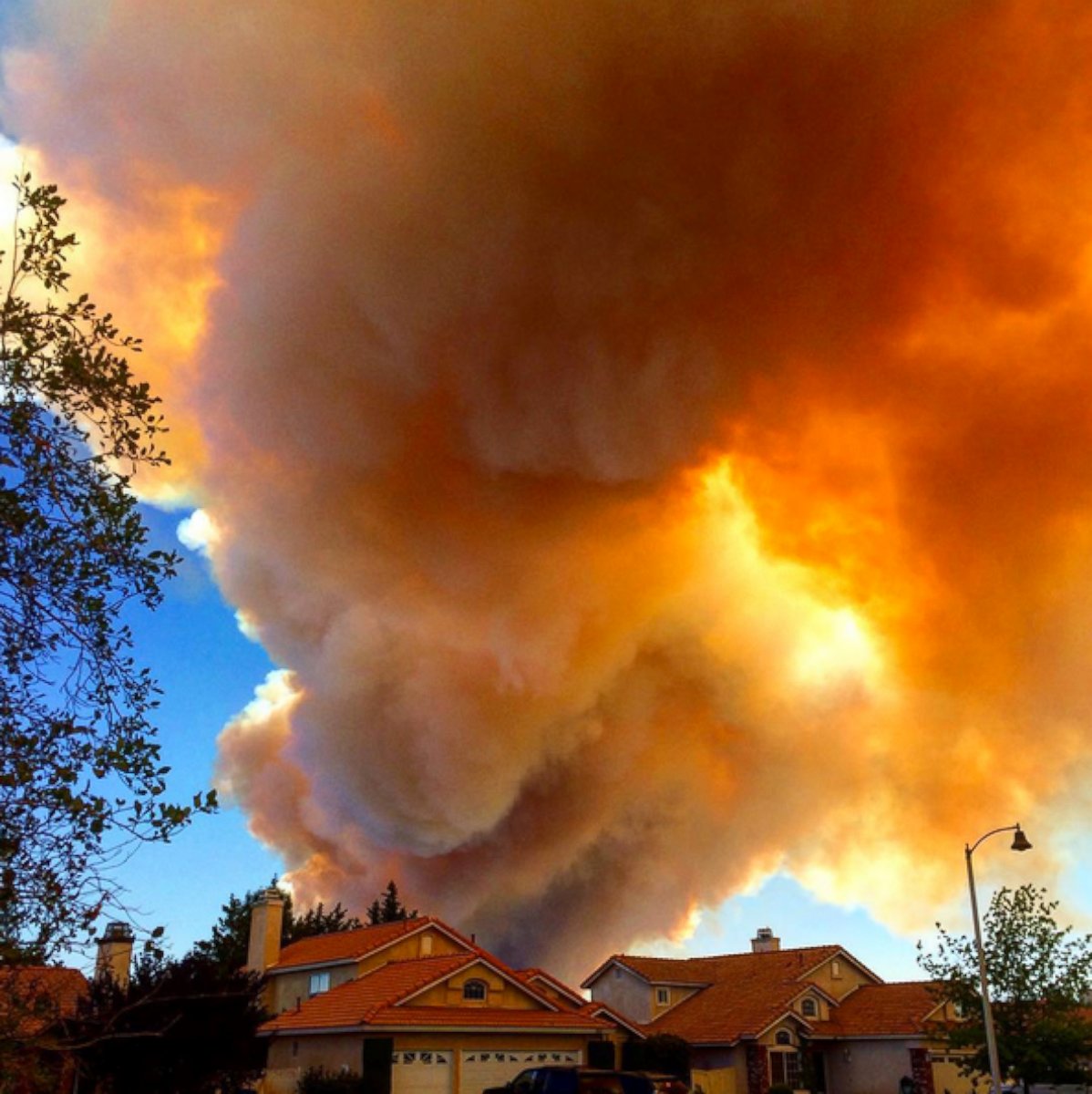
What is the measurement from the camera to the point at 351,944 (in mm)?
42531

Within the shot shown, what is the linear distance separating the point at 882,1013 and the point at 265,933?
88.2 feet

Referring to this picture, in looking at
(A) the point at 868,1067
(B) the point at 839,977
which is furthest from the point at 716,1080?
(B) the point at 839,977

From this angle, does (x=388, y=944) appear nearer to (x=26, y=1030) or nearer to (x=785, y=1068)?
(x=785, y=1068)

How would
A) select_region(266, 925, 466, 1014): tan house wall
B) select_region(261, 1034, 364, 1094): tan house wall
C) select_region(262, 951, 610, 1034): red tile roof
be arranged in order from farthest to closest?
select_region(266, 925, 466, 1014): tan house wall < select_region(262, 951, 610, 1034): red tile roof < select_region(261, 1034, 364, 1094): tan house wall

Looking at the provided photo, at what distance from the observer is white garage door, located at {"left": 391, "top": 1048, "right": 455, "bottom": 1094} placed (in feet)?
111

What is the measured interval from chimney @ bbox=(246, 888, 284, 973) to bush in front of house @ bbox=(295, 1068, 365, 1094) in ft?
41.7

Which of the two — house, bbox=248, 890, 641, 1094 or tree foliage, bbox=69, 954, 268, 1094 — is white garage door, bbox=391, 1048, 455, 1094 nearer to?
house, bbox=248, 890, 641, 1094

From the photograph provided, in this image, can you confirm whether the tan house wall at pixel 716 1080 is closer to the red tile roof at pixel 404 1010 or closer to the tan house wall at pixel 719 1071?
the tan house wall at pixel 719 1071

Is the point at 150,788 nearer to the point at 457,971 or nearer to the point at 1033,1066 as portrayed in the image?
the point at 457,971

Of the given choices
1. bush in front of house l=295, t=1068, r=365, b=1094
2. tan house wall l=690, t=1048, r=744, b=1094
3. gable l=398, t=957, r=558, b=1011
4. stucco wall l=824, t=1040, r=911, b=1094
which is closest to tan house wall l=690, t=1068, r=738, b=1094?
tan house wall l=690, t=1048, r=744, b=1094

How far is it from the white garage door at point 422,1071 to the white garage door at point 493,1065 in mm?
674

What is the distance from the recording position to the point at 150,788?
30.0ft

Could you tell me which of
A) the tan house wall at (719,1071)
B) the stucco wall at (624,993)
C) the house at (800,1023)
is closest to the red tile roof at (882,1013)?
the house at (800,1023)

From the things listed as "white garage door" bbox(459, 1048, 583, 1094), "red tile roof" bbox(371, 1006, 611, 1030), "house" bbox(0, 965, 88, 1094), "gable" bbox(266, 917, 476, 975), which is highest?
"gable" bbox(266, 917, 476, 975)
